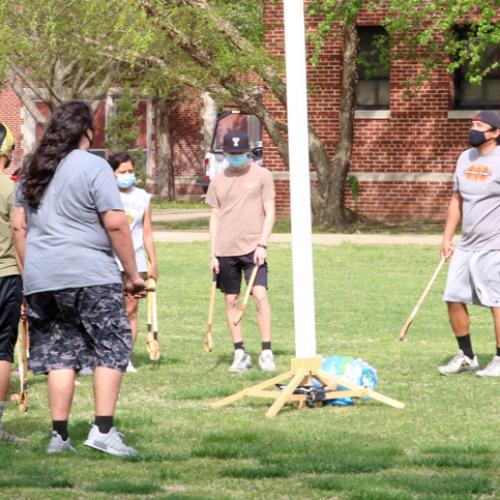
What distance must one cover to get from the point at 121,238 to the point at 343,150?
74.2 feet

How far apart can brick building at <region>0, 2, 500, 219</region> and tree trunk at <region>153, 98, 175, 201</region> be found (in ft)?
45.7

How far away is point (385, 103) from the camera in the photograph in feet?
104

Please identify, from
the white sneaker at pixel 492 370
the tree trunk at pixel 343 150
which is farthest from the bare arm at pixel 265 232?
the tree trunk at pixel 343 150

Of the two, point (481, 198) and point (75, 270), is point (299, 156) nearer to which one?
point (75, 270)

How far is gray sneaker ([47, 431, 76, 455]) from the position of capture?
26.6ft

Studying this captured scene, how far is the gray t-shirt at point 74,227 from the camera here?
7898mm

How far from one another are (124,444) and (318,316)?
867 centimetres

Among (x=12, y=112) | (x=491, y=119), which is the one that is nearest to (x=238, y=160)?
(x=491, y=119)

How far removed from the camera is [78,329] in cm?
811

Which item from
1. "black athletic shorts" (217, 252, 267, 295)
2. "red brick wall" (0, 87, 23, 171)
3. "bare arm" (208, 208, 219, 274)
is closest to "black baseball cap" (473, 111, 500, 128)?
"black athletic shorts" (217, 252, 267, 295)

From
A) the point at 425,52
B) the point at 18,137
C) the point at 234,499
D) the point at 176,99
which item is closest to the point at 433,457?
the point at 234,499

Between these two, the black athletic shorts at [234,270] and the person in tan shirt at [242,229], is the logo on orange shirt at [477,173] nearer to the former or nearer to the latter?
the person in tan shirt at [242,229]

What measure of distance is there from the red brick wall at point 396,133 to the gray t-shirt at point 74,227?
23.4m

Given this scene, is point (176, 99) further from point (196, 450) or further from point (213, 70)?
point (196, 450)
